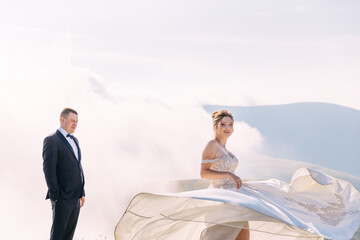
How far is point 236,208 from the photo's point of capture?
5.48 meters

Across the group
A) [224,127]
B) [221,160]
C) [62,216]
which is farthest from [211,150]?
[62,216]

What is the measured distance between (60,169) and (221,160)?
1835mm

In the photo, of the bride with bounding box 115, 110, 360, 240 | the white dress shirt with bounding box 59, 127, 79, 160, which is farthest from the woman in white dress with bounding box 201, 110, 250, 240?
the white dress shirt with bounding box 59, 127, 79, 160

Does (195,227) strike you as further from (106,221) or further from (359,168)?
(359,168)

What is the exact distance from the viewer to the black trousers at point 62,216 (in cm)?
539

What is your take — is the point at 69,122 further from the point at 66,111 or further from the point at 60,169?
the point at 60,169

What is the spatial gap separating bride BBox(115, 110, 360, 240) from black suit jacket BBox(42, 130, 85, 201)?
2.14ft

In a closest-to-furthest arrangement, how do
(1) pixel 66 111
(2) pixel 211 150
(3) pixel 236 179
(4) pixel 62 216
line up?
(4) pixel 62 216 → (1) pixel 66 111 → (3) pixel 236 179 → (2) pixel 211 150

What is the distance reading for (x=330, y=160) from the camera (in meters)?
91.9

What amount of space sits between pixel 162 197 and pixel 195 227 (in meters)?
0.73

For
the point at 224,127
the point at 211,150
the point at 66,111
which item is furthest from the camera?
the point at 224,127

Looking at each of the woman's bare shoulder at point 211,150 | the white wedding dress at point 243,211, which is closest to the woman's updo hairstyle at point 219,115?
the woman's bare shoulder at point 211,150

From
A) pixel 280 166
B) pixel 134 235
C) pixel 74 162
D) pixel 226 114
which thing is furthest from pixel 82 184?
pixel 280 166

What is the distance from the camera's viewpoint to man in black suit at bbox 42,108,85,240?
5340 millimetres
